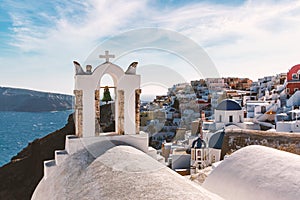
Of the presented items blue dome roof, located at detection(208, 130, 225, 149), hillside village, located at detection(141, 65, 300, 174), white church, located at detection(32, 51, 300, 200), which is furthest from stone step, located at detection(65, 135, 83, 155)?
blue dome roof, located at detection(208, 130, 225, 149)

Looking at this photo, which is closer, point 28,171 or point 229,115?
point 229,115

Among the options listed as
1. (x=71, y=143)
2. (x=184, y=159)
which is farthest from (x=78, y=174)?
(x=184, y=159)

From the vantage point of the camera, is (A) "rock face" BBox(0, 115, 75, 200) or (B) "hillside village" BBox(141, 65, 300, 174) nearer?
(B) "hillside village" BBox(141, 65, 300, 174)

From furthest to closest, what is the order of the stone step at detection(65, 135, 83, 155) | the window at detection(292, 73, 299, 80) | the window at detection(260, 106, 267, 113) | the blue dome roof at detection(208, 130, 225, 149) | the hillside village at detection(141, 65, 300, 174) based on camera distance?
the window at detection(292, 73, 299, 80), the window at detection(260, 106, 267, 113), the blue dome roof at detection(208, 130, 225, 149), the hillside village at detection(141, 65, 300, 174), the stone step at detection(65, 135, 83, 155)

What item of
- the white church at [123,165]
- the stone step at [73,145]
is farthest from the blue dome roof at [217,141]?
the stone step at [73,145]

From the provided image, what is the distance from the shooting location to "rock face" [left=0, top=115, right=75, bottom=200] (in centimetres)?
2069

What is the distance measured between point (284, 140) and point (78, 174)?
1366 cm

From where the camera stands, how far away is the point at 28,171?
76.5 ft

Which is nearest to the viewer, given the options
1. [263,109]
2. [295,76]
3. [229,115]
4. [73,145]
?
[73,145]

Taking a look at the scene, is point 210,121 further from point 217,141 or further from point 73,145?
point 73,145


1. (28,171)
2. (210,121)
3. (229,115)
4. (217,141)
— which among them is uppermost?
(229,115)

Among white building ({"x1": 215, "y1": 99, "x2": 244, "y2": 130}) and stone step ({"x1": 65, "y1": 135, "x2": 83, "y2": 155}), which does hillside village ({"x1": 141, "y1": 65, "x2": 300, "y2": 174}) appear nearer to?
white building ({"x1": 215, "y1": 99, "x2": 244, "y2": 130})

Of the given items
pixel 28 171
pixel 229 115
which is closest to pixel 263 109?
pixel 229 115

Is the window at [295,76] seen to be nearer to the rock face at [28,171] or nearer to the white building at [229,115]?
the white building at [229,115]
